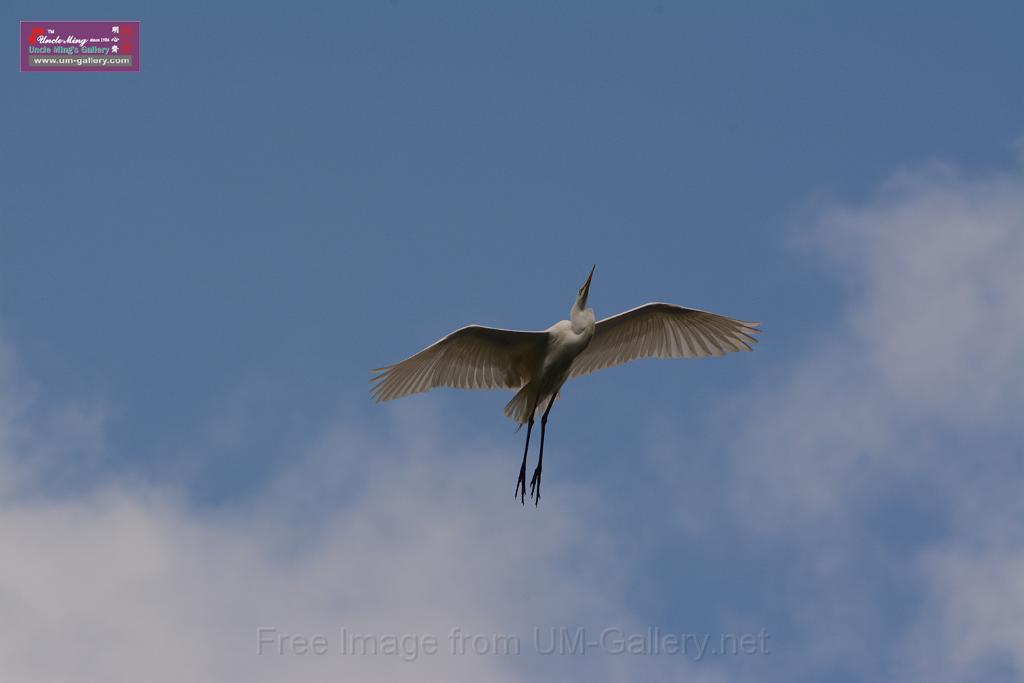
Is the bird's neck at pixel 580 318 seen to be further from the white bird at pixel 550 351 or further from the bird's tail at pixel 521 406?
the bird's tail at pixel 521 406

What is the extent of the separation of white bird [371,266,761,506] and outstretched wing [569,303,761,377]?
0.01 m

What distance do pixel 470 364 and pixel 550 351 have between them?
1.10m

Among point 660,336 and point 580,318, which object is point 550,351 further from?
point 660,336

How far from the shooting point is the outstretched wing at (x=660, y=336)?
57.3ft

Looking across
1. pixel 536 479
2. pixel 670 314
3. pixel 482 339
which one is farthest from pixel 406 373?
pixel 670 314

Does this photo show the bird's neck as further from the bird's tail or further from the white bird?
the bird's tail

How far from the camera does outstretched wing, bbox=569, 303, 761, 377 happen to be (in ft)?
57.3

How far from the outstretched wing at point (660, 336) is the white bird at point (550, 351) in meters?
0.01

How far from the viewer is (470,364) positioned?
17.0 metres

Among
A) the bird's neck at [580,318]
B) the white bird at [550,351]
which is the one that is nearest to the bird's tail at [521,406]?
the white bird at [550,351]

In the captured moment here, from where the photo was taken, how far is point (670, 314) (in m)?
17.5

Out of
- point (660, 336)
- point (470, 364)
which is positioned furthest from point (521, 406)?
point (660, 336)

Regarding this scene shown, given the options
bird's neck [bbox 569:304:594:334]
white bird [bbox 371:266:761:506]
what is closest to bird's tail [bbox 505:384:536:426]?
white bird [bbox 371:266:761:506]

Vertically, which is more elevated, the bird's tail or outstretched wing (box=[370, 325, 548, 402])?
outstretched wing (box=[370, 325, 548, 402])
